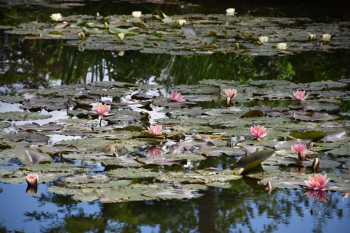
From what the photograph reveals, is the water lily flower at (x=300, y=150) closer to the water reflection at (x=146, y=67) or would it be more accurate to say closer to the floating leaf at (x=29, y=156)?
the floating leaf at (x=29, y=156)

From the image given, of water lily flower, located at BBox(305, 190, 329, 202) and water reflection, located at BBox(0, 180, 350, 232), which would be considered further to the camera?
water lily flower, located at BBox(305, 190, 329, 202)

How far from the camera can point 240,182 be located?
2303mm

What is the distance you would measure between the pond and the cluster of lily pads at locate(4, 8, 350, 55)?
0.04 meters

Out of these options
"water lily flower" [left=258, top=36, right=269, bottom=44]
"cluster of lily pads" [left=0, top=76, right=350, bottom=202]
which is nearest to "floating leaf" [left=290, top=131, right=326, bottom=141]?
"cluster of lily pads" [left=0, top=76, right=350, bottom=202]

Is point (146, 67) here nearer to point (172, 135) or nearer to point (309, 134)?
point (172, 135)

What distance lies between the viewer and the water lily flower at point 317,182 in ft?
7.03

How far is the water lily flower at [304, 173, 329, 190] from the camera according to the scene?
7.03ft

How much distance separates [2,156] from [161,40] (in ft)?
12.0

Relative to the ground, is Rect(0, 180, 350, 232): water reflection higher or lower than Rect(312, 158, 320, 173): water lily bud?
lower

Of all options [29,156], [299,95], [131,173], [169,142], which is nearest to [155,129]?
[169,142]

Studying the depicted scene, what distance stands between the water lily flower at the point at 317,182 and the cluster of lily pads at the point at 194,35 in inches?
121

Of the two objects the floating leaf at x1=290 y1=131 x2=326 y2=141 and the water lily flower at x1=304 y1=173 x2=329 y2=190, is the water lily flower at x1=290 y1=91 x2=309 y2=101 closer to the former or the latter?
the floating leaf at x1=290 y1=131 x2=326 y2=141

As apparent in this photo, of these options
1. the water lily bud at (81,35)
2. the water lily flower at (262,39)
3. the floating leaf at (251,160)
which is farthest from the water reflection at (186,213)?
the water lily bud at (81,35)

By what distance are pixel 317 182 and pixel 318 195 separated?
5 cm
